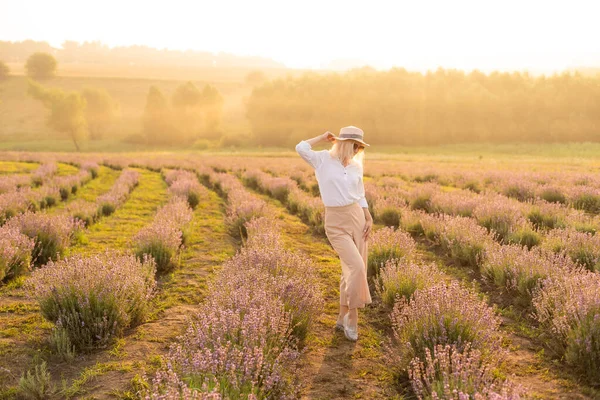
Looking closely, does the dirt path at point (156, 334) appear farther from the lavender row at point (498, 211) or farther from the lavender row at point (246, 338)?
the lavender row at point (498, 211)

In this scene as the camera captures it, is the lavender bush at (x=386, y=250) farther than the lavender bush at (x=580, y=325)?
Yes

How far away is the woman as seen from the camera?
4.17 meters

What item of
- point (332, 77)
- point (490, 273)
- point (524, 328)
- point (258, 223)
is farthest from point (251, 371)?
point (332, 77)

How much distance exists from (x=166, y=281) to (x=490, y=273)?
14.3ft

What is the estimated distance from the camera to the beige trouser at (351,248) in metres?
4.14

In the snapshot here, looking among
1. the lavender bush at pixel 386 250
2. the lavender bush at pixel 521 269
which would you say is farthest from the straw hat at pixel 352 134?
the lavender bush at pixel 521 269

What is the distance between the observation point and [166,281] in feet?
19.4

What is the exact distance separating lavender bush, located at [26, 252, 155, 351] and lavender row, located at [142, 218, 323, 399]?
0.78 meters

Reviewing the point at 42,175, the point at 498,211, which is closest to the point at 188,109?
the point at 42,175

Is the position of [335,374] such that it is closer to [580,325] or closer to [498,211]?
[580,325]

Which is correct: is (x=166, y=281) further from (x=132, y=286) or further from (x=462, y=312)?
→ (x=462, y=312)

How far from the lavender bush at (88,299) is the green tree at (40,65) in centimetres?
11131

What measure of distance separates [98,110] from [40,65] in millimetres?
42326

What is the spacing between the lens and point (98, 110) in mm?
67000
